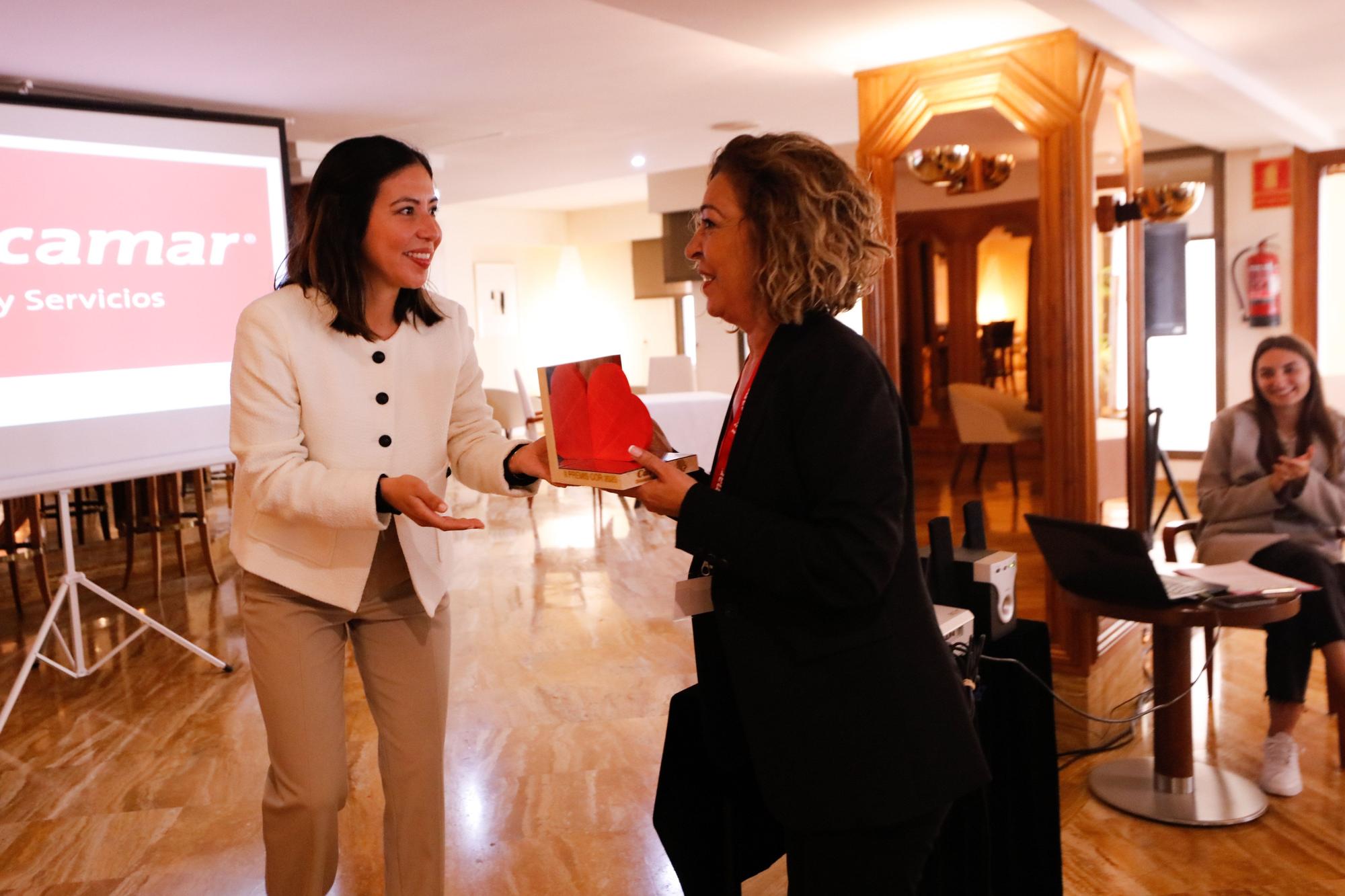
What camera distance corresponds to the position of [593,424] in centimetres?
166

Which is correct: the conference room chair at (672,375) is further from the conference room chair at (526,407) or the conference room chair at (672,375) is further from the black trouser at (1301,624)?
the black trouser at (1301,624)

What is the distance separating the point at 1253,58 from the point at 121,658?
6.15 meters

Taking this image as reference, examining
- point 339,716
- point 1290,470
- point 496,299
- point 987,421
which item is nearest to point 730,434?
point 339,716

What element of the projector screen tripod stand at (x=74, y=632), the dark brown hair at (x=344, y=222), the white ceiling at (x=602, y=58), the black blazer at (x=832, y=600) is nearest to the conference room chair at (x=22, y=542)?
the projector screen tripod stand at (x=74, y=632)

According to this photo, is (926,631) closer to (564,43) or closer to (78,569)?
(564,43)

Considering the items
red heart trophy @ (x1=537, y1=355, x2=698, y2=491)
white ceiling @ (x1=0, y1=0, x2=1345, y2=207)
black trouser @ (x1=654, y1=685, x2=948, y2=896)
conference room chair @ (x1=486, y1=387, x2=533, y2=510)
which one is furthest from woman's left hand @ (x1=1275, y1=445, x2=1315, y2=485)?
conference room chair @ (x1=486, y1=387, x2=533, y2=510)

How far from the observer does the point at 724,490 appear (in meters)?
1.55

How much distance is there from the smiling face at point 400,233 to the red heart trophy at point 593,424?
369 mm

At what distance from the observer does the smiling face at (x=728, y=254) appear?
1.55 metres

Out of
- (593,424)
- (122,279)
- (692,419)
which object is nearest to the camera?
(593,424)

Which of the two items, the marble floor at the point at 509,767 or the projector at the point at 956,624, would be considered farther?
the marble floor at the point at 509,767

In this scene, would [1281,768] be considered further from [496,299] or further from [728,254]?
[496,299]

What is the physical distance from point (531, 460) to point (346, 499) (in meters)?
0.35

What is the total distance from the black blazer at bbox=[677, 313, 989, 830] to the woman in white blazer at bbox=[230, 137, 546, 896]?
0.54 m
